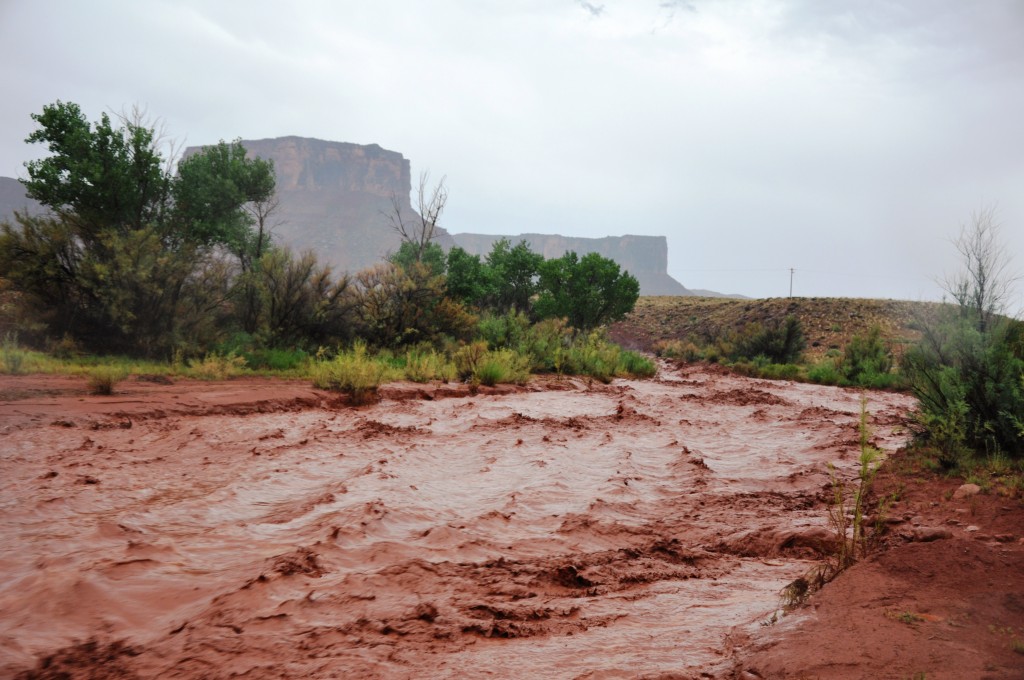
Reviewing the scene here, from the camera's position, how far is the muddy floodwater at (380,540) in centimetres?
243

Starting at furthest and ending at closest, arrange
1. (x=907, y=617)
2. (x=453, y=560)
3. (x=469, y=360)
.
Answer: (x=469, y=360) < (x=453, y=560) < (x=907, y=617)

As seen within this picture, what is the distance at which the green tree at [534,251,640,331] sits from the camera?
33156mm

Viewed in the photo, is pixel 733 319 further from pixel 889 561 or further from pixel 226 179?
pixel 889 561

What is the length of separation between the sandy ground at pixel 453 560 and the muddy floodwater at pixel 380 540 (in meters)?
0.02

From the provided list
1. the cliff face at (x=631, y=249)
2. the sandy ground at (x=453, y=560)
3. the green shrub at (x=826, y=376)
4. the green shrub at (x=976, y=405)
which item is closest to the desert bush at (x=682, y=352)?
the green shrub at (x=826, y=376)

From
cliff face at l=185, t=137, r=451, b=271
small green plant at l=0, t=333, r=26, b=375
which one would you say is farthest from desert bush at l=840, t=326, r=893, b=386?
cliff face at l=185, t=137, r=451, b=271

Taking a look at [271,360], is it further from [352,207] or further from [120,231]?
[352,207]

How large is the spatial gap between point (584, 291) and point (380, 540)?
30.6 m

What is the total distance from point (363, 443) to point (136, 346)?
9.04 meters

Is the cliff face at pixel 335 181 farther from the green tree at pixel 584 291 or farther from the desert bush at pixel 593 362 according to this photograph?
the desert bush at pixel 593 362

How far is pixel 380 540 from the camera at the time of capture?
3939 millimetres

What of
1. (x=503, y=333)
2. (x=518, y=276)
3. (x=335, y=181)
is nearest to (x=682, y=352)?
(x=518, y=276)

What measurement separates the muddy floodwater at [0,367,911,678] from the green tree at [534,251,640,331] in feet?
80.6

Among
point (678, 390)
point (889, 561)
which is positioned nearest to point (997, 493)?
point (889, 561)
